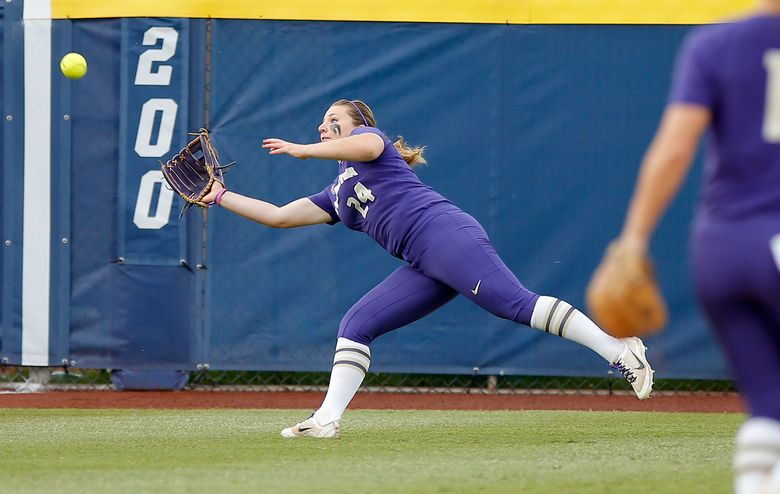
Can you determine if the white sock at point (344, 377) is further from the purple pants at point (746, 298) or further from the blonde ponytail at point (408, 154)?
the purple pants at point (746, 298)

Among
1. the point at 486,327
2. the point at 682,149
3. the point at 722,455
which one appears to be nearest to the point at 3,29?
the point at 486,327

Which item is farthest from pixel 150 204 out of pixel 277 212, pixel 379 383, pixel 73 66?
pixel 277 212

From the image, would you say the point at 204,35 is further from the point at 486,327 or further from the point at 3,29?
the point at 486,327

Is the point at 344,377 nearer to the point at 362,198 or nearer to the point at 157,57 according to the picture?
the point at 362,198

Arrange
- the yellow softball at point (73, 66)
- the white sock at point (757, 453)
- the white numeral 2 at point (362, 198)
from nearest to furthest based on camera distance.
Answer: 1. the white sock at point (757, 453)
2. the white numeral 2 at point (362, 198)
3. the yellow softball at point (73, 66)

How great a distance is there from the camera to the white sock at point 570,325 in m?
6.03

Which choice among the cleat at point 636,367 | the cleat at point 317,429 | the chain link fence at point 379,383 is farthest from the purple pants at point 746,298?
the chain link fence at point 379,383

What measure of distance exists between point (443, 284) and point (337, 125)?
97 centimetres

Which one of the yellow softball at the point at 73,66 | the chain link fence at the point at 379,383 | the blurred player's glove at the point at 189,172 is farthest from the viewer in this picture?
the chain link fence at the point at 379,383

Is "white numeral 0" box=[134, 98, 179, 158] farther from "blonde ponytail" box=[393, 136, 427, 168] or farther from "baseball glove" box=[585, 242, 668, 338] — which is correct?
"baseball glove" box=[585, 242, 668, 338]

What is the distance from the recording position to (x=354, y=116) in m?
6.43

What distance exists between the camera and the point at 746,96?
296cm

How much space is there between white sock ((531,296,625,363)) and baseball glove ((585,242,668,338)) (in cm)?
295

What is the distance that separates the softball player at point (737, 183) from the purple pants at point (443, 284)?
118 inches
